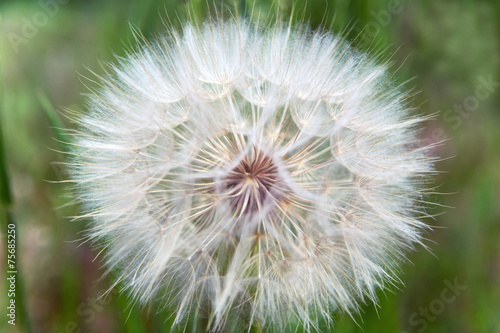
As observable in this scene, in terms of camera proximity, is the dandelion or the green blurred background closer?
the dandelion

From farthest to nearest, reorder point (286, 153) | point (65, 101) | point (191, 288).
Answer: point (65, 101), point (286, 153), point (191, 288)

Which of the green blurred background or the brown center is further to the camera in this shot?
the green blurred background

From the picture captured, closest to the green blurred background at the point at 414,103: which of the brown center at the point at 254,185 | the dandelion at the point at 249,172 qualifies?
the dandelion at the point at 249,172

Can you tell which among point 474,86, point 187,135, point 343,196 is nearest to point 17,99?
point 187,135

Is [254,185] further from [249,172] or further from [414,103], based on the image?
[414,103]

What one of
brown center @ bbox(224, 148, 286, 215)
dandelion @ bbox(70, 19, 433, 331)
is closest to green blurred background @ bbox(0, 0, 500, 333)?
dandelion @ bbox(70, 19, 433, 331)

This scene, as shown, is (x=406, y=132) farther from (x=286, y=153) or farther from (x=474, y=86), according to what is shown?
(x=474, y=86)

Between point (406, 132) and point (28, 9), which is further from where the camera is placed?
point (28, 9)

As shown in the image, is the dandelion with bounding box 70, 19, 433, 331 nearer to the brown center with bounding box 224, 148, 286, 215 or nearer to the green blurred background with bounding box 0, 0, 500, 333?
the brown center with bounding box 224, 148, 286, 215
